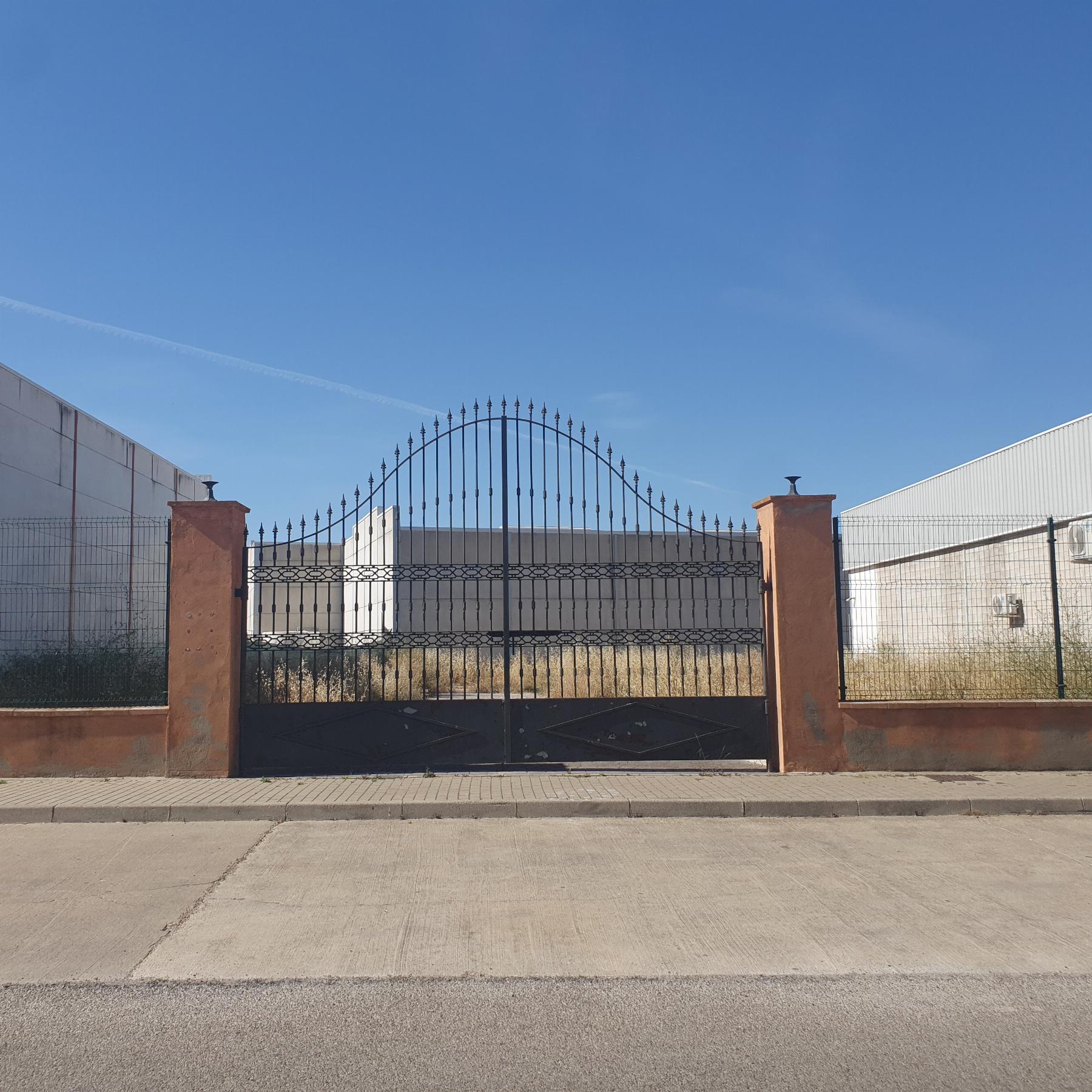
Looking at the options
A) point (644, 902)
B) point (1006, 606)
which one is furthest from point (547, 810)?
point (1006, 606)

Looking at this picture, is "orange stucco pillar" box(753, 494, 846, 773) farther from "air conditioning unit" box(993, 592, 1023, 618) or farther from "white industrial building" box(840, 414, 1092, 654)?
"air conditioning unit" box(993, 592, 1023, 618)

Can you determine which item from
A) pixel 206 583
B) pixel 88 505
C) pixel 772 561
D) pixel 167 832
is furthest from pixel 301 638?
pixel 88 505

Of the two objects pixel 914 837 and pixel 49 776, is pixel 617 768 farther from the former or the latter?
pixel 49 776

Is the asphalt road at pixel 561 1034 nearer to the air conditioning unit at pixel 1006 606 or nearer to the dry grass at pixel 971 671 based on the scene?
the dry grass at pixel 971 671

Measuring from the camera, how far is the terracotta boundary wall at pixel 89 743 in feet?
33.9

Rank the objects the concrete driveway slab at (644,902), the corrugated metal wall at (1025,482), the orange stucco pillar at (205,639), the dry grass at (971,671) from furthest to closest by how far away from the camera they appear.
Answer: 1. the corrugated metal wall at (1025,482)
2. the dry grass at (971,671)
3. the orange stucco pillar at (205,639)
4. the concrete driveway slab at (644,902)

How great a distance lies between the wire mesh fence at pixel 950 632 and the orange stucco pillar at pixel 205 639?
21.7 feet

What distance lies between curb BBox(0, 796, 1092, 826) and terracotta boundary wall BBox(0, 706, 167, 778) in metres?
1.56

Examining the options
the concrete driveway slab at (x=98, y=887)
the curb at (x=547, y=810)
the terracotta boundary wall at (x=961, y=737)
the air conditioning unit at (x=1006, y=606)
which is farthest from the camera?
the air conditioning unit at (x=1006, y=606)

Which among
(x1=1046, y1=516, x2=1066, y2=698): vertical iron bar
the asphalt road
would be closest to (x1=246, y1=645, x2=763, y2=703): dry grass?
(x1=1046, y1=516, x2=1066, y2=698): vertical iron bar

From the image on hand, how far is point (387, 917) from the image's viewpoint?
5.75 m

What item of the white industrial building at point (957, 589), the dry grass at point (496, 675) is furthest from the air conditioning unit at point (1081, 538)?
the dry grass at point (496, 675)

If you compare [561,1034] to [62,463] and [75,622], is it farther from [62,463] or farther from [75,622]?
[62,463]

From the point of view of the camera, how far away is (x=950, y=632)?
11.4 meters
